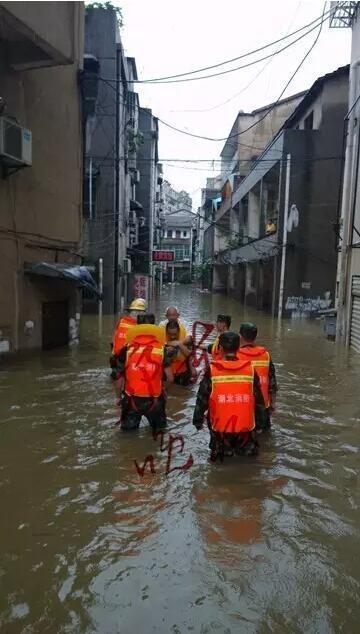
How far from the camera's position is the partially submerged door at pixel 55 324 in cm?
1238

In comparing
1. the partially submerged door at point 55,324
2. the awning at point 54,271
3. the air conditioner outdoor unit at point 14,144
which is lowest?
the partially submerged door at point 55,324

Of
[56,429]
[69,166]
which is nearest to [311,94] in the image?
[69,166]

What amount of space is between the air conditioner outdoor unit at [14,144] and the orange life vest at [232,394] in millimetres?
6809

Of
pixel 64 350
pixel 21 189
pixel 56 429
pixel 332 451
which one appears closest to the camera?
pixel 332 451

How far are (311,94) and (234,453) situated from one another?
22457mm

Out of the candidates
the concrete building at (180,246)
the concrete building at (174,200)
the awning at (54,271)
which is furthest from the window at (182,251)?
the awning at (54,271)

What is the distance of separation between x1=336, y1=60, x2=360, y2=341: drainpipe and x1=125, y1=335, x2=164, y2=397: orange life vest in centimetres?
1106

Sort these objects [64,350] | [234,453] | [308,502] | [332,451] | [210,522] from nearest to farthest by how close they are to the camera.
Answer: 1. [210,522]
2. [308,502]
3. [234,453]
4. [332,451]
5. [64,350]

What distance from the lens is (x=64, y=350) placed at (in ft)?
42.3

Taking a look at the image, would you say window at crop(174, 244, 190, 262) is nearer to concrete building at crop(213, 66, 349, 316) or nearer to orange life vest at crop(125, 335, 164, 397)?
concrete building at crop(213, 66, 349, 316)

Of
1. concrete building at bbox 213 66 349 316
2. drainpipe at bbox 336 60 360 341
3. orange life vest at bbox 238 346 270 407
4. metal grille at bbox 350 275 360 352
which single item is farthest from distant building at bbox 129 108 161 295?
orange life vest at bbox 238 346 270 407

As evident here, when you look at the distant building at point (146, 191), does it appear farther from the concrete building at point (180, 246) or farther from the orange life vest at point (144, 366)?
the concrete building at point (180, 246)

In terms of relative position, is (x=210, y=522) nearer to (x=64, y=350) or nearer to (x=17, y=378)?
(x=17, y=378)

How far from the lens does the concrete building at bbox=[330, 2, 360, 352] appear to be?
14953mm
